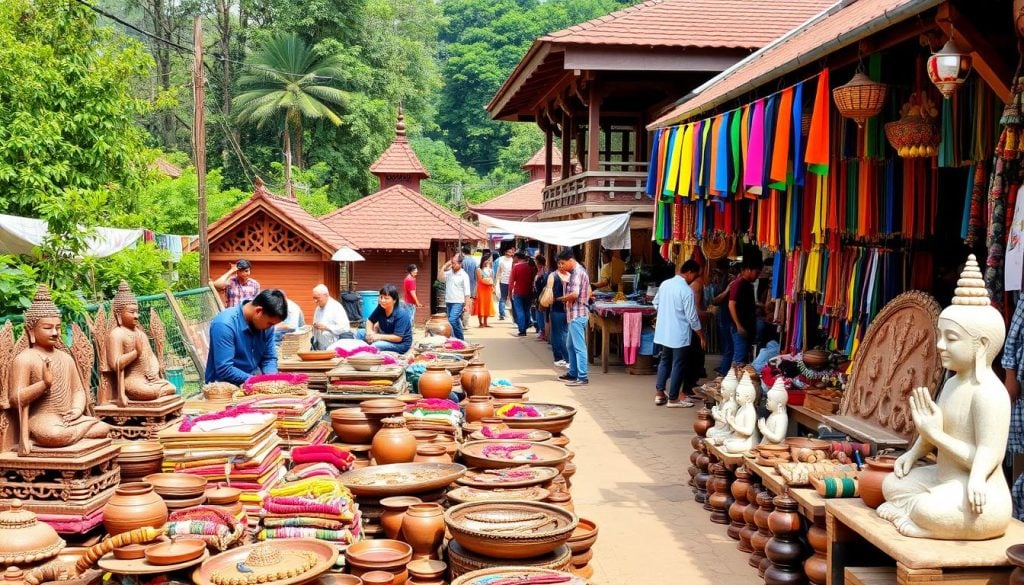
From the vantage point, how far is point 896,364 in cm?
566

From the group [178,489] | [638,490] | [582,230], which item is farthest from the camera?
[582,230]

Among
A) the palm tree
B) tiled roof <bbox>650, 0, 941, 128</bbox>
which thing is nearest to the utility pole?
tiled roof <bbox>650, 0, 941, 128</bbox>

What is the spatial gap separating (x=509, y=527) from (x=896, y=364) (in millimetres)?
2843

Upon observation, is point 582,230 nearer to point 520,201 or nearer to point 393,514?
point 393,514

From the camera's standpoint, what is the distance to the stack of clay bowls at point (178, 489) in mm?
3936

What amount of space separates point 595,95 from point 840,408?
35.3 feet

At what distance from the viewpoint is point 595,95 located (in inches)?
635

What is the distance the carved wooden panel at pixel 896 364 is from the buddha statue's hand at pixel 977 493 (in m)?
1.65

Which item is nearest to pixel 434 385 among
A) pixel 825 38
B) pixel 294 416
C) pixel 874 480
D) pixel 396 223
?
pixel 294 416

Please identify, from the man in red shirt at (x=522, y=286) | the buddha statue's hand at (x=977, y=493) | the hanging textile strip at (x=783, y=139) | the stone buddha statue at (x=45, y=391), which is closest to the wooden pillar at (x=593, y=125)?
the man in red shirt at (x=522, y=286)

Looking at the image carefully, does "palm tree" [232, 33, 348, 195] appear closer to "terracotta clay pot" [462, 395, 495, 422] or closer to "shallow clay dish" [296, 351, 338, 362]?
"shallow clay dish" [296, 351, 338, 362]

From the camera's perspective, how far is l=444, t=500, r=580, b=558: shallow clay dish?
13.0ft

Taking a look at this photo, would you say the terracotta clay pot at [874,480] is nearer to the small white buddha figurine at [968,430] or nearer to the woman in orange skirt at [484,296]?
the small white buddha figurine at [968,430]

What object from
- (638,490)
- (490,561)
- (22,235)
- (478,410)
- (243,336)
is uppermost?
(22,235)
